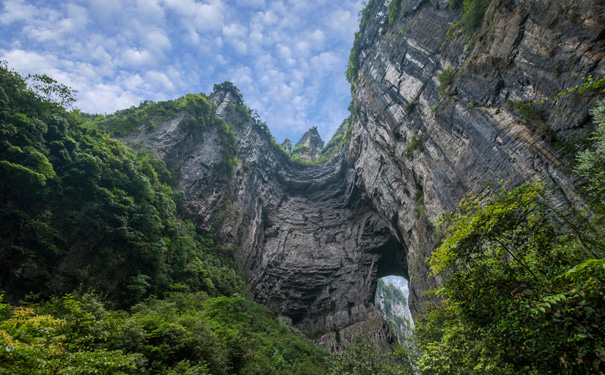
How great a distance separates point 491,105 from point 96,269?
1990 cm

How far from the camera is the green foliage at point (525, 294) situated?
2309 mm

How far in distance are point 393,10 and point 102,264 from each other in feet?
98.8

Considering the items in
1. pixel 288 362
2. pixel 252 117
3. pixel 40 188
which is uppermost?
pixel 252 117

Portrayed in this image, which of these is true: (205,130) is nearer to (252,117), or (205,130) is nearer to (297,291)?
(252,117)

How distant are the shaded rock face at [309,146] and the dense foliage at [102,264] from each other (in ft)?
131

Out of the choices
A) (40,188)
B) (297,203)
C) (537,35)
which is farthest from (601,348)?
(297,203)

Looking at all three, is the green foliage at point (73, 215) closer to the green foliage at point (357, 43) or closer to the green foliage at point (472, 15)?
the green foliage at point (472, 15)

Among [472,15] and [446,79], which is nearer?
[472,15]

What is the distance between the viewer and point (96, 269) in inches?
425

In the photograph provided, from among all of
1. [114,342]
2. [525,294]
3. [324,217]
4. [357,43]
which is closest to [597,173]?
[525,294]

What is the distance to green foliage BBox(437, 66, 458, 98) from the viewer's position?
14.9 m

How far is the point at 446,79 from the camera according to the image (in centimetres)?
1517

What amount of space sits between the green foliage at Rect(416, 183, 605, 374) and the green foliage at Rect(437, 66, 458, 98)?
47.5 ft

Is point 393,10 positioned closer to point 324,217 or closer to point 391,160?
point 391,160
